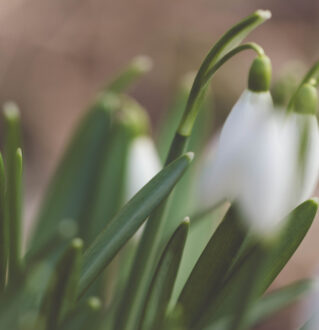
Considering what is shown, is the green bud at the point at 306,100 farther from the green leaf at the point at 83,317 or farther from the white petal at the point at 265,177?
the green leaf at the point at 83,317

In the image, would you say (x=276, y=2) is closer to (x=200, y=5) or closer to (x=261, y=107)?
(x=200, y=5)

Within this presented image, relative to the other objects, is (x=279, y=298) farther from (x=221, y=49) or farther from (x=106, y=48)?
(x=106, y=48)

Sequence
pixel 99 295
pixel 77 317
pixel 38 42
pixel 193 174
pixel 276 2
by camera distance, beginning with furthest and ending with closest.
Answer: pixel 276 2 → pixel 38 42 → pixel 193 174 → pixel 99 295 → pixel 77 317

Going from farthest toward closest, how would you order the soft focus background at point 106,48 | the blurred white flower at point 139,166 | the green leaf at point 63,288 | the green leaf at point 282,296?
the soft focus background at point 106,48 < the blurred white flower at point 139,166 < the green leaf at point 282,296 < the green leaf at point 63,288

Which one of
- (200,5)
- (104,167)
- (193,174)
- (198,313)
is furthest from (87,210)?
(200,5)

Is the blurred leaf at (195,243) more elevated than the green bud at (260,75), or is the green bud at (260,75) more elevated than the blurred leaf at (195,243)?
the green bud at (260,75)

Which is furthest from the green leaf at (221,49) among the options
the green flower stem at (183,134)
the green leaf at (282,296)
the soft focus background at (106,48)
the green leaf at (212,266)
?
the soft focus background at (106,48)
